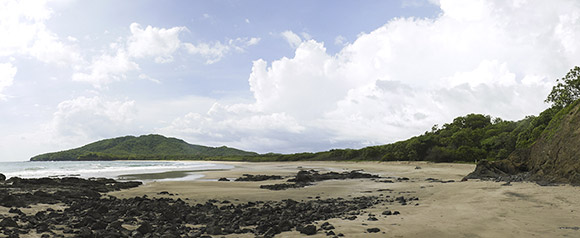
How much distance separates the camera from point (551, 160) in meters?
19.0

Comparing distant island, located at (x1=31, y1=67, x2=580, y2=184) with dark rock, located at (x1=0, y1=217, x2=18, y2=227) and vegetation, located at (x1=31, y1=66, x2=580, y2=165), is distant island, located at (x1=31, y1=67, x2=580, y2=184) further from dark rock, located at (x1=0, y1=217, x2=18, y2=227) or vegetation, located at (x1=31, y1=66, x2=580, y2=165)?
dark rock, located at (x1=0, y1=217, x2=18, y2=227)

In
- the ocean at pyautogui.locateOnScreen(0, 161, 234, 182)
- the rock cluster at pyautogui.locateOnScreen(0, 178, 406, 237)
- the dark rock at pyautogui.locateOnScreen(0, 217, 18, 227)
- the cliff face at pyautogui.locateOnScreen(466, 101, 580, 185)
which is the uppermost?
the cliff face at pyautogui.locateOnScreen(466, 101, 580, 185)

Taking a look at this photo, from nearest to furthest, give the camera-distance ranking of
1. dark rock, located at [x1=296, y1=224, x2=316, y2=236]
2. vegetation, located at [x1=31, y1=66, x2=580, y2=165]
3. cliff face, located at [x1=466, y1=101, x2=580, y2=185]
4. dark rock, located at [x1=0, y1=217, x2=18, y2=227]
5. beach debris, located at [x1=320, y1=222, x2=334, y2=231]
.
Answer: dark rock, located at [x1=296, y1=224, x2=316, y2=236], dark rock, located at [x1=0, y1=217, x2=18, y2=227], beach debris, located at [x1=320, y1=222, x2=334, y2=231], cliff face, located at [x1=466, y1=101, x2=580, y2=185], vegetation, located at [x1=31, y1=66, x2=580, y2=165]

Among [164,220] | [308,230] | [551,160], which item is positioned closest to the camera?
[308,230]

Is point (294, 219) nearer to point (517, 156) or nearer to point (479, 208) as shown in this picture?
point (479, 208)

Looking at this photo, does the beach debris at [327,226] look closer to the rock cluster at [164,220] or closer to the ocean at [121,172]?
the rock cluster at [164,220]

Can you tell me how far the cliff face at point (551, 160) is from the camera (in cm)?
1697

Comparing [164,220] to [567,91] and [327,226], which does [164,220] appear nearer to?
[327,226]

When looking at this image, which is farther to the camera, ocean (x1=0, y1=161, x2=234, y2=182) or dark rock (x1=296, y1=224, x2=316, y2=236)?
ocean (x1=0, y1=161, x2=234, y2=182)

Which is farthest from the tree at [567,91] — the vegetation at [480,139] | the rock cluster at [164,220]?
the rock cluster at [164,220]

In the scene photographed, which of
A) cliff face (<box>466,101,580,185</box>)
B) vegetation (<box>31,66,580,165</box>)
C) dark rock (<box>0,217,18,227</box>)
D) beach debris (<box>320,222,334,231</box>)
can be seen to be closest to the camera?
dark rock (<box>0,217,18,227</box>)

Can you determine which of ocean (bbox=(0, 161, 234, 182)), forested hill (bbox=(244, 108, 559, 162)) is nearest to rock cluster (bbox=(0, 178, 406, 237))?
ocean (bbox=(0, 161, 234, 182))

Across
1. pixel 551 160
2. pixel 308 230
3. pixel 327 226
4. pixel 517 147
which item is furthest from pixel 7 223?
pixel 517 147

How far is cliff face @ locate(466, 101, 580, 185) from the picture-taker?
668 inches
